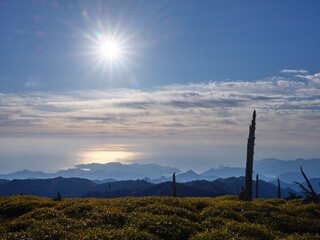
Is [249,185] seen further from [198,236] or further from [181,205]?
[198,236]

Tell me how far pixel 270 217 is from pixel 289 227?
1787 mm

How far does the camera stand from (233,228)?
16719 mm

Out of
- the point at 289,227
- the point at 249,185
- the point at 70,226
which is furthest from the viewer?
the point at 249,185

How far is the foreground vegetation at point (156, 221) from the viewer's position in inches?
600

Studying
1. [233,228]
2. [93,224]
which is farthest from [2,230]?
[233,228]

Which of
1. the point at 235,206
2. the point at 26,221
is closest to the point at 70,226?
the point at 26,221

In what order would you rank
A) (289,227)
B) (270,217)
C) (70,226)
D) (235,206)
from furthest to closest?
(235,206), (270,217), (289,227), (70,226)

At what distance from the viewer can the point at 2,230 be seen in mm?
15977

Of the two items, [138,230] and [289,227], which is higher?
[138,230]

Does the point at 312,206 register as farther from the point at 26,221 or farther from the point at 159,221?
the point at 26,221

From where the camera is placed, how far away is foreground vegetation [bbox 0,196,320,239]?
15234 mm

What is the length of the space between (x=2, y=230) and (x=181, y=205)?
50.2 feet

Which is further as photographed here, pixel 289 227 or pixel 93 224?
pixel 289 227

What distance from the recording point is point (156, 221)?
17.1 meters
